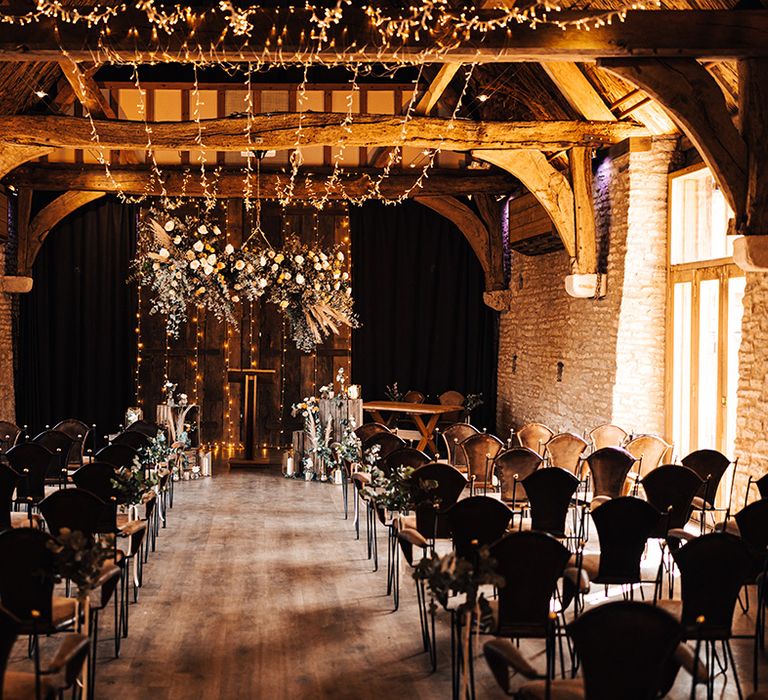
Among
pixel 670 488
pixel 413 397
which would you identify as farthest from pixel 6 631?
pixel 413 397

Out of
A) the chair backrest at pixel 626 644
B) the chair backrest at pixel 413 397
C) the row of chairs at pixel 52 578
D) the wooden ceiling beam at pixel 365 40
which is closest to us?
the chair backrest at pixel 626 644

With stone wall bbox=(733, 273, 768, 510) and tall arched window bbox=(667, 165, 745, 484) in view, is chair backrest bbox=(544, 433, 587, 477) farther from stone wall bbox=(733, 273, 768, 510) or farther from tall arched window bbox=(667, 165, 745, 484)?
tall arched window bbox=(667, 165, 745, 484)

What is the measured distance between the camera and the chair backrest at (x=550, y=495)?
6.57 meters

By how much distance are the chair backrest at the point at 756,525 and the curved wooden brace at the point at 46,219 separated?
11.5m

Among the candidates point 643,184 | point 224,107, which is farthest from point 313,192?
point 643,184

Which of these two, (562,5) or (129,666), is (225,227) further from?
(129,666)

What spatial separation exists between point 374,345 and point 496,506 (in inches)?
429

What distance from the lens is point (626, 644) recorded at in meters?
3.39

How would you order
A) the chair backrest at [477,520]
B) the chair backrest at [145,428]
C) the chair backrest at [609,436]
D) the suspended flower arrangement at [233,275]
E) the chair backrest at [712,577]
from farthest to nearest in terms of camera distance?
the suspended flower arrangement at [233,275], the chair backrest at [145,428], the chair backrest at [609,436], the chair backrest at [477,520], the chair backrest at [712,577]

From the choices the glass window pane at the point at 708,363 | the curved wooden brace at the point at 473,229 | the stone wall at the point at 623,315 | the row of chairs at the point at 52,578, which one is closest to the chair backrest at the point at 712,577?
the row of chairs at the point at 52,578

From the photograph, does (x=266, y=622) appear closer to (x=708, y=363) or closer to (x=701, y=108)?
(x=701, y=108)

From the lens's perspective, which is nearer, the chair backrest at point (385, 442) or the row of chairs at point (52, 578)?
the row of chairs at point (52, 578)

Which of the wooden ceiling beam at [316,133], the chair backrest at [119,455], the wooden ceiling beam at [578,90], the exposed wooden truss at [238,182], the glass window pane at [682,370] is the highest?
the wooden ceiling beam at [578,90]

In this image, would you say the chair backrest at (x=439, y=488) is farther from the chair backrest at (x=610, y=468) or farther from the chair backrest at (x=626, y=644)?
the chair backrest at (x=626, y=644)
